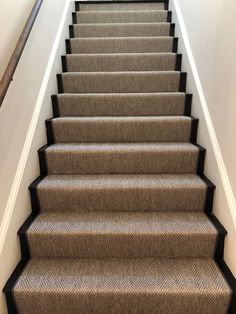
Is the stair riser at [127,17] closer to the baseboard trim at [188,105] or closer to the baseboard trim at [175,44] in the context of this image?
the baseboard trim at [175,44]

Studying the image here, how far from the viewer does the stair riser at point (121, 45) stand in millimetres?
2795

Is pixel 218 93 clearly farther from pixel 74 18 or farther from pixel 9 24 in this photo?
pixel 74 18

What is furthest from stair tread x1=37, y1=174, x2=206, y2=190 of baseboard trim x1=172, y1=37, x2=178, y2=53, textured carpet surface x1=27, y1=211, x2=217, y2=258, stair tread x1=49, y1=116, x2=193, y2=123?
baseboard trim x1=172, y1=37, x2=178, y2=53

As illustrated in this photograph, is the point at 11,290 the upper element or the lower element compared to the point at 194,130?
lower

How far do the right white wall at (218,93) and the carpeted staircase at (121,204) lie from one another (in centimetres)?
10

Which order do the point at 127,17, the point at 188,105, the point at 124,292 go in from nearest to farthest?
the point at 124,292, the point at 188,105, the point at 127,17

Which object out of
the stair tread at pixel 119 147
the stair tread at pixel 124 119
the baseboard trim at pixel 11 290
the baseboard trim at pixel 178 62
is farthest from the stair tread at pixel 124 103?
the baseboard trim at pixel 11 290

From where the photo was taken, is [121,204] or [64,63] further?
[64,63]

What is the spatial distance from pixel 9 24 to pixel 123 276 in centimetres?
143

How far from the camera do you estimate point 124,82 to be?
2.46m

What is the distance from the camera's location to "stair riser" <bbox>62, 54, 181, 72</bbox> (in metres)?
2.62

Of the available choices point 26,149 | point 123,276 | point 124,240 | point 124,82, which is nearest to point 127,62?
point 124,82

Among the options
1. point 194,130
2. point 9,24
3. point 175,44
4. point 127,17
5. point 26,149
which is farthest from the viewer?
point 127,17

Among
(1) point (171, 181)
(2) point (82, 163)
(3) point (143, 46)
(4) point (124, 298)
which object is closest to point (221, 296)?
(4) point (124, 298)
